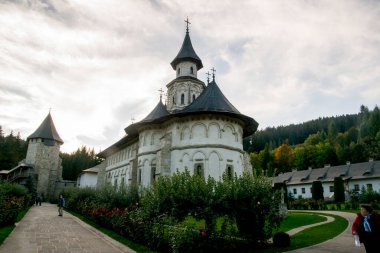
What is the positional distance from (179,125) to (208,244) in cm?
1479

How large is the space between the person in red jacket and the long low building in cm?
3513

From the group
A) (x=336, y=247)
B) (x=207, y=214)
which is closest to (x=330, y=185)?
(x=336, y=247)

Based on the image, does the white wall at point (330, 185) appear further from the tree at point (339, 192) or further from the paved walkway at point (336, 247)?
the paved walkway at point (336, 247)

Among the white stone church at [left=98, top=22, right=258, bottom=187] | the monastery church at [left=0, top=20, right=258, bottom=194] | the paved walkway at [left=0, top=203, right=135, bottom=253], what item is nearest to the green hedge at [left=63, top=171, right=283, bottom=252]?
the paved walkway at [left=0, top=203, right=135, bottom=253]

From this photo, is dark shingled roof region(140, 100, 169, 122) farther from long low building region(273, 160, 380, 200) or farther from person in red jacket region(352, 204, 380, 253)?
person in red jacket region(352, 204, 380, 253)

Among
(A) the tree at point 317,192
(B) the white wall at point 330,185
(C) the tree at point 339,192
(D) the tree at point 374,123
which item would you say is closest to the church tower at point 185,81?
(A) the tree at point 317,192

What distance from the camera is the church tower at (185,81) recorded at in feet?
109

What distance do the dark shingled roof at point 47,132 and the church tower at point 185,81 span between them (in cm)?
3199

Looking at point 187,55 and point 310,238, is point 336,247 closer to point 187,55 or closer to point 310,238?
point 310,238

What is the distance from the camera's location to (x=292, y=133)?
12444 centimetres

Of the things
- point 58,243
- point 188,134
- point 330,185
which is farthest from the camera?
point 330,185

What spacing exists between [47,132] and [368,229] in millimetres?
58478

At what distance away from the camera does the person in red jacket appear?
22.1 feet

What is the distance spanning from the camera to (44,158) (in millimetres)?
53781
